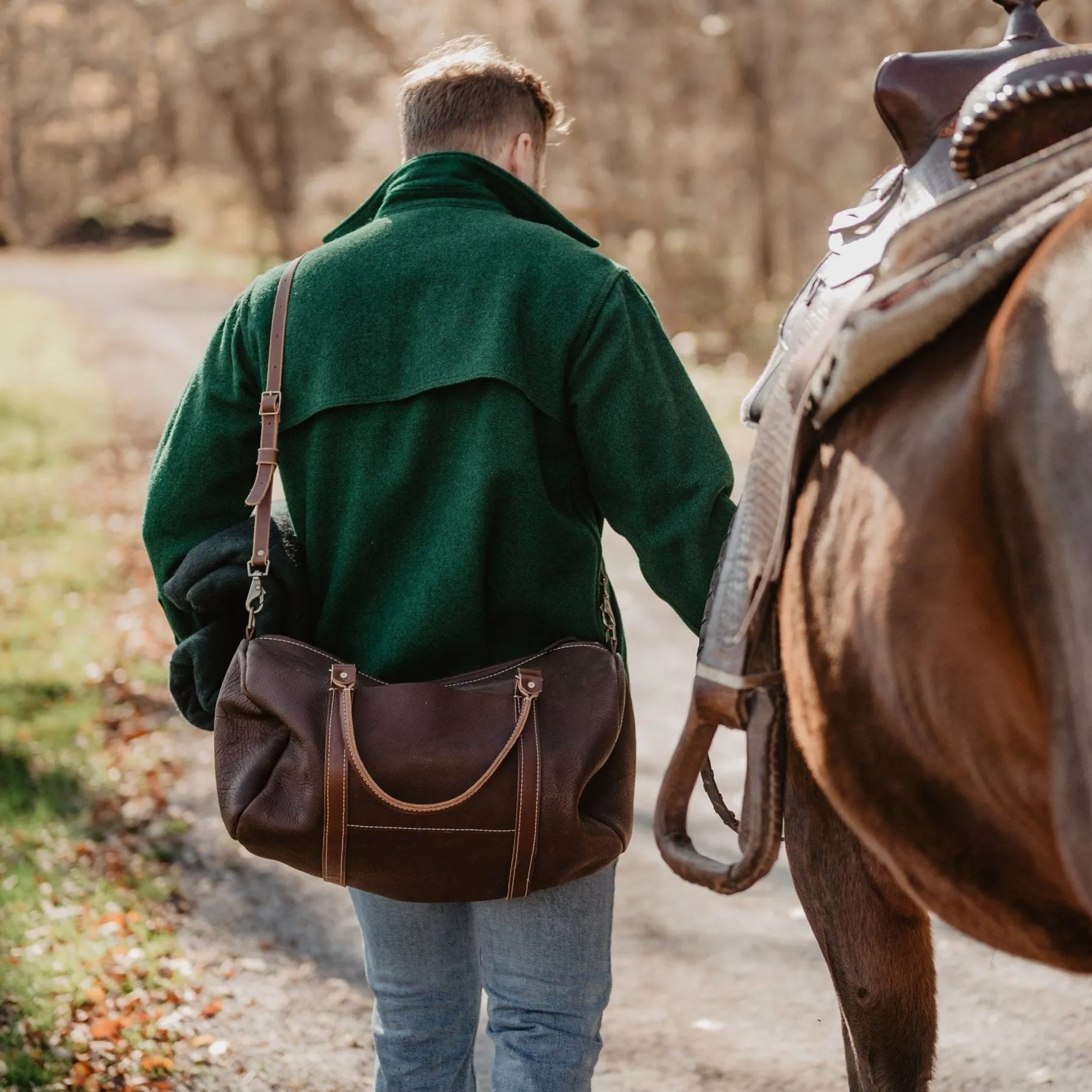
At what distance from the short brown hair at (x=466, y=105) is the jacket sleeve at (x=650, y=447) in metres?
0.37

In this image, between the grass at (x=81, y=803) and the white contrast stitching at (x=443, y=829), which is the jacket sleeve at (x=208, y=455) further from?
the grass at (x=81, y=803)

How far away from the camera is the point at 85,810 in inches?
191

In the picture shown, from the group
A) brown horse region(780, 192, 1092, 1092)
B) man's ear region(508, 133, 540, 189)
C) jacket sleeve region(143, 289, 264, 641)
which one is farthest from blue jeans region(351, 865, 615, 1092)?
man's ear region(508, 133, 540, 189)

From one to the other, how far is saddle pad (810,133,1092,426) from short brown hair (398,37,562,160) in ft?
3.13

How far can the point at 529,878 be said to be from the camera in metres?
2.06

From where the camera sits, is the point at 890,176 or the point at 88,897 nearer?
the point at 890,176

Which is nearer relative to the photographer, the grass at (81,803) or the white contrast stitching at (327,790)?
the white contrast stitching at (327,790)

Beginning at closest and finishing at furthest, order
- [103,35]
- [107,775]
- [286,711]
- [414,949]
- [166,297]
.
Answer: [286,711] < [414,949] < [107,775] < [166,297] < [103,35]

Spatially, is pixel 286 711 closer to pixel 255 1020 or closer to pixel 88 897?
pixel 255 1020

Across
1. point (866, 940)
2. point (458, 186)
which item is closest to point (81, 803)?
point (458, 186)


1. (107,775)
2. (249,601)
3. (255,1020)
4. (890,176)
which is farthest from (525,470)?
(107,775)

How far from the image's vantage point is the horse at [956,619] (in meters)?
1.16

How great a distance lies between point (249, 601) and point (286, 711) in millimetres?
209

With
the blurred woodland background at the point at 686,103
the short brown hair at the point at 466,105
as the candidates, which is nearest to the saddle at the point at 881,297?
the short brown hair at the point at 466,105
